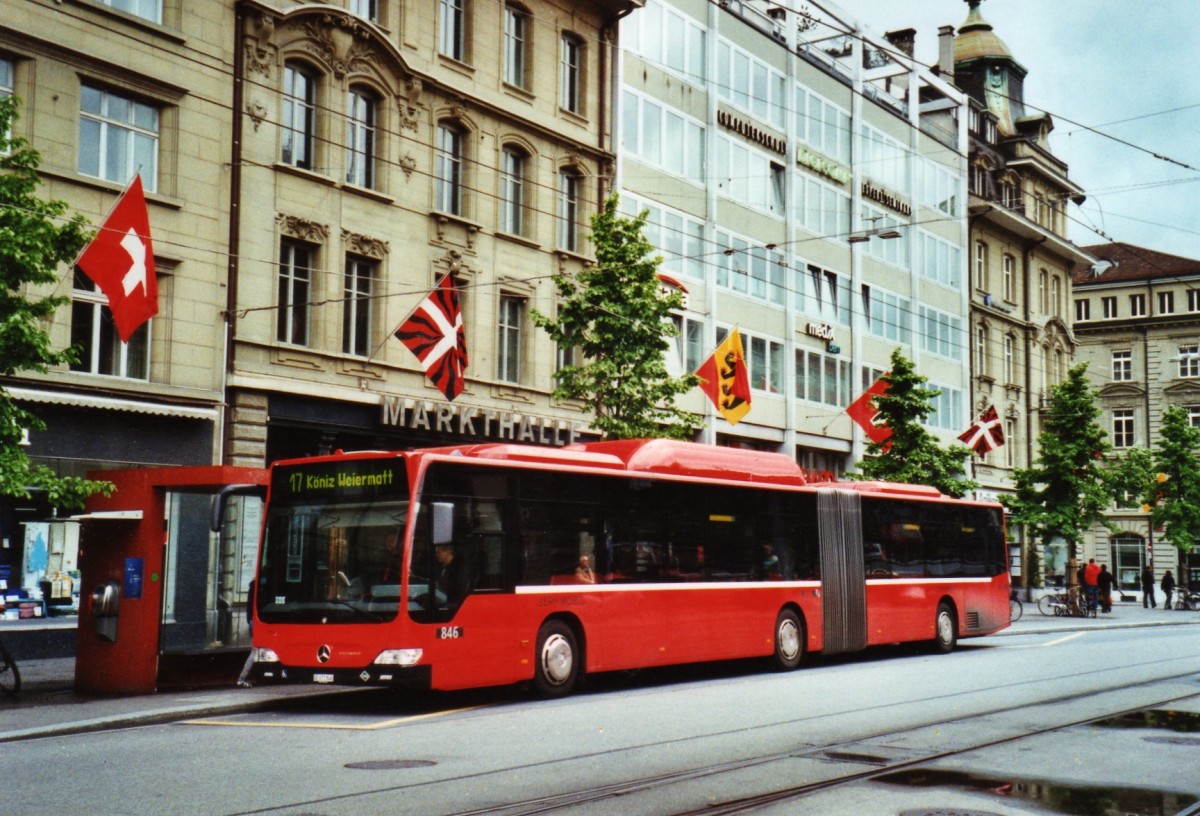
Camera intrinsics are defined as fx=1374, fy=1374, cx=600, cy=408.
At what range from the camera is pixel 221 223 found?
24141mm

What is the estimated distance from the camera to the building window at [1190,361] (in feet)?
259

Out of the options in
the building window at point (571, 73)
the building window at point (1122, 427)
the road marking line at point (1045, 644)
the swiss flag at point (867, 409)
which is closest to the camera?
the road marking line at point (1045, 644)

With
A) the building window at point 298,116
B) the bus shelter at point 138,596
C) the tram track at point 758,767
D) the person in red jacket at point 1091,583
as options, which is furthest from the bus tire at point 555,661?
the person in red jacket at point 1091,583

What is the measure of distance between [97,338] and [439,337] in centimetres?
561

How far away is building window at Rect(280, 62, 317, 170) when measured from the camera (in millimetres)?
25797

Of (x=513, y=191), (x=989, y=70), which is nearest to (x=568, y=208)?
(x=513, y=191)

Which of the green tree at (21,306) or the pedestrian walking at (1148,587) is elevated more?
the green tree at (21,306)

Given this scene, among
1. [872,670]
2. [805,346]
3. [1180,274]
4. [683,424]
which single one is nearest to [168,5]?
[683,424]

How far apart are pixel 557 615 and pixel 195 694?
452 cm

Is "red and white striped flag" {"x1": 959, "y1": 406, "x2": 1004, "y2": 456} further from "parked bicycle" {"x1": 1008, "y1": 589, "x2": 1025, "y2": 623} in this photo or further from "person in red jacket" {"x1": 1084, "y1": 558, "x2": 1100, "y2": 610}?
"person in red jacket" {"x1": 1084, "y1": 558, "x2": 1100, "y2": 610}

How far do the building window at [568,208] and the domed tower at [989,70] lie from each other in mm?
35698

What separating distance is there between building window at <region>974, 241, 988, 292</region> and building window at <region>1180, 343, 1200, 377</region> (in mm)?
29102

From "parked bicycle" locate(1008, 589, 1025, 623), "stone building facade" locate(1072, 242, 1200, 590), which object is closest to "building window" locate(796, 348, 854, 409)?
"parked bicycle" locate(1008, 589, 1025, 623)

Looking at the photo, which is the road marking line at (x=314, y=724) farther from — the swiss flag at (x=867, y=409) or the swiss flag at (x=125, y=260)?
the swiss flag at (x=867, y=409)
